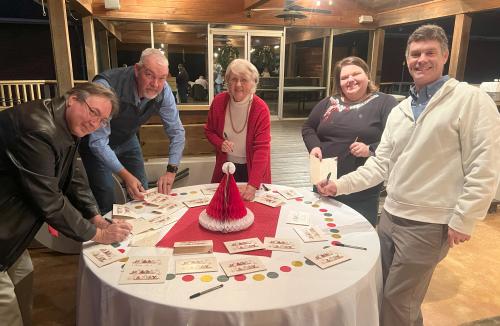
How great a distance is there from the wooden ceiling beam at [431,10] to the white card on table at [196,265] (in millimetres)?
4320

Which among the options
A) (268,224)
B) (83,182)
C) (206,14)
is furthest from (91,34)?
(268,224)

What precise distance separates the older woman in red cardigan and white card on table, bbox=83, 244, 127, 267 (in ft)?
2.88

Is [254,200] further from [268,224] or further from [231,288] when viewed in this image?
[231,288]

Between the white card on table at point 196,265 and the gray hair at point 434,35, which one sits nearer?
the white card on table at point 196,265

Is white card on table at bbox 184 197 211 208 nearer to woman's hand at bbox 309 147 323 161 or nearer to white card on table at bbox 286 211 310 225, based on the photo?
white card on table at bbox 286 211 310 225

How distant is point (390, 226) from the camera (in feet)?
5.19

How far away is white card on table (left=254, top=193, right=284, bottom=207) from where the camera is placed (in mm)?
1830

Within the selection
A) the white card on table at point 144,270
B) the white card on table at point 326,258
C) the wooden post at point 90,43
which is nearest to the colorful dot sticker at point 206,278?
the white card on table at point 144,270

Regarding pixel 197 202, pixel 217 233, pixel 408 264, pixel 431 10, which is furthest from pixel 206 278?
pixel 431 10

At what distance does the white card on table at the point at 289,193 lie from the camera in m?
1.95

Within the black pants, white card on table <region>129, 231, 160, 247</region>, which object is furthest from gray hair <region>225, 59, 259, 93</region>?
white card on table <region>129, 231, 160, 247</region>

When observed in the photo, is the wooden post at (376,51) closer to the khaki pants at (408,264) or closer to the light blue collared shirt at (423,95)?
the light blue collared shirt at (423,95)

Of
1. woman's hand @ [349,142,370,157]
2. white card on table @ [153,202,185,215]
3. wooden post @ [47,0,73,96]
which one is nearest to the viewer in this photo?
white card on table @ [153,202,185,215]

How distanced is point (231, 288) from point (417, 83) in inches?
44.0
